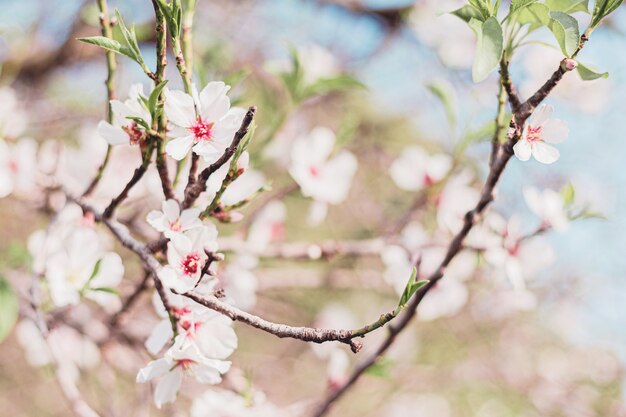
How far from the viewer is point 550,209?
2.99ft

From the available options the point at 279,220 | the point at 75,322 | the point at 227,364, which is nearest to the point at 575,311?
the point at 279,220

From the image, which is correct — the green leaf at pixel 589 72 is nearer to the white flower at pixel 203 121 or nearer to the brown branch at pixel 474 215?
the brown branch at pixel 474 215

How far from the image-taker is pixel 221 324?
2.04 ft

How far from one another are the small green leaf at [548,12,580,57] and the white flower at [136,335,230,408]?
1.47 feet

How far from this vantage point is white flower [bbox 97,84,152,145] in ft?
1.91

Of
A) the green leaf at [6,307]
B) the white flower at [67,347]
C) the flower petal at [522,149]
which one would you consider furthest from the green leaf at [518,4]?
the white flower at [67,347]

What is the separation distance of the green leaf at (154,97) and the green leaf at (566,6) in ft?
1.32

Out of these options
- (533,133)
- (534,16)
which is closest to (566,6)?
(534,16)

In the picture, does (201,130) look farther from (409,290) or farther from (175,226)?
(409,290)

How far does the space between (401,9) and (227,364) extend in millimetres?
1944

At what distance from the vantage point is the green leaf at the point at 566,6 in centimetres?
58

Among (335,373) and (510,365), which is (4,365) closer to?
(335,373)

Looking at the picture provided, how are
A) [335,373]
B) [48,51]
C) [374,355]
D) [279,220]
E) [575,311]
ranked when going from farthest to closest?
[575,311] < [48,51] < [279,220] < [335,373] < [374,355]

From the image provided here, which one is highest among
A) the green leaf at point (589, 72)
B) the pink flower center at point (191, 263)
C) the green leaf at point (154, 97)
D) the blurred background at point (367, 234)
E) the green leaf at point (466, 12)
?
the green leaf at point (466, 12)
